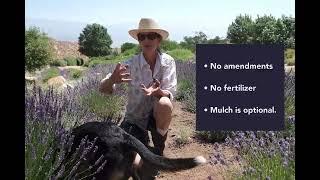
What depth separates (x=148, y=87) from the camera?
3.87 m

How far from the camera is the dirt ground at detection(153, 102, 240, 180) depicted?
397 cm

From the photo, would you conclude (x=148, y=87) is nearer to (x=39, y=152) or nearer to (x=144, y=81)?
(x=144, y=81)

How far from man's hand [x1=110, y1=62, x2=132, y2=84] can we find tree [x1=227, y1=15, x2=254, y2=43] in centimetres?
77

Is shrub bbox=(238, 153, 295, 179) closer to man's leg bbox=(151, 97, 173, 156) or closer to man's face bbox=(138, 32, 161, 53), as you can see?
man's leg bbox=(151, 97, 173, 156)

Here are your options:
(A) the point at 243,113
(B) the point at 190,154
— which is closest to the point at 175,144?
(B) the point at 190,154

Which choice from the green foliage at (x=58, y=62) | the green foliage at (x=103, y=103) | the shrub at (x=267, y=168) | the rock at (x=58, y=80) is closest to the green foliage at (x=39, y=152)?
the shrub at (x=267, y=168)

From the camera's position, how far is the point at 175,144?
4898mm

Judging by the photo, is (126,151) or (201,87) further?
(201,87)

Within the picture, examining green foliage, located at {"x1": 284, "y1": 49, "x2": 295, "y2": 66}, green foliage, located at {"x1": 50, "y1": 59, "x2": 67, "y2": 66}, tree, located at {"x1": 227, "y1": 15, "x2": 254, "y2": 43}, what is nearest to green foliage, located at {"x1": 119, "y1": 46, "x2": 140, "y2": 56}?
tree, located at {"x1": 227, "y1": 15, "x2": 254, "y2": 43}

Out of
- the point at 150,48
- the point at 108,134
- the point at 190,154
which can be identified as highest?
the point at 150,48

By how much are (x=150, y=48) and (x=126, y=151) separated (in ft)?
2.91

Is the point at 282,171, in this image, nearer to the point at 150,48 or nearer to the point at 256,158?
the point at 256,158

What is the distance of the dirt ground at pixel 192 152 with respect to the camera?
397cm
